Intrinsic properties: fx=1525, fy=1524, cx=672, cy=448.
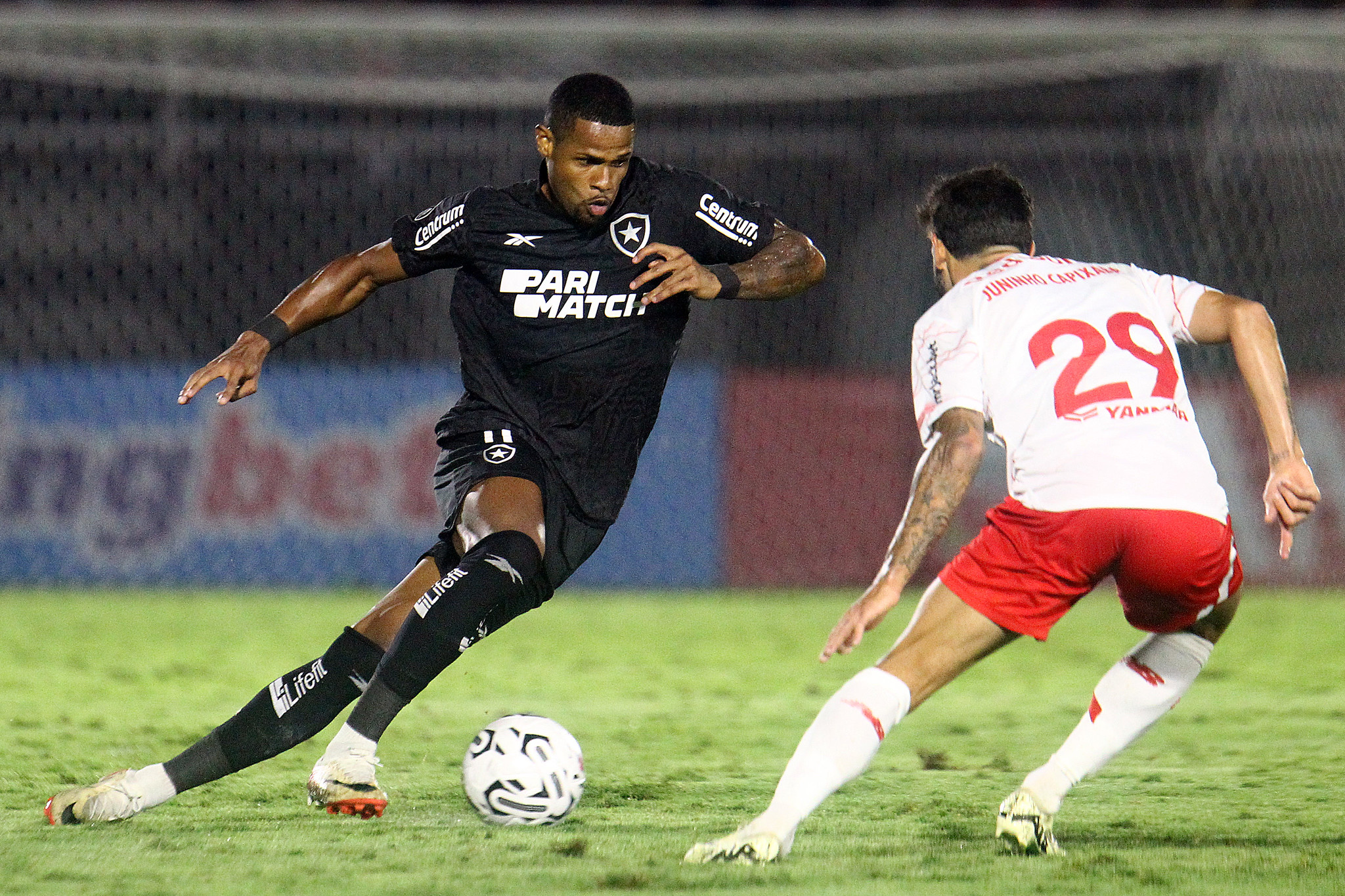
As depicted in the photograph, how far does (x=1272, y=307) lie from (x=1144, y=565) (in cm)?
858

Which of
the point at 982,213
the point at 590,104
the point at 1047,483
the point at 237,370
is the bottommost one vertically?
the point at 1047,483

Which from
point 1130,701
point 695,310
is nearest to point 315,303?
point 1130,701

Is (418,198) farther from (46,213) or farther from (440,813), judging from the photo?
(440,813)

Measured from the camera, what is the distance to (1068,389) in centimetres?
366

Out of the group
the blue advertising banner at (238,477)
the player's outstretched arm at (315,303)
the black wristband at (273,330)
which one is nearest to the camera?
the player's outstretched arm at (315,303)

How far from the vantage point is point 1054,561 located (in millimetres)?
3600

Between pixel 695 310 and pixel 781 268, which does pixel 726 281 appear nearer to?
pixel 781 268

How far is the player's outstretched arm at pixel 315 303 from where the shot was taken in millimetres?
4285

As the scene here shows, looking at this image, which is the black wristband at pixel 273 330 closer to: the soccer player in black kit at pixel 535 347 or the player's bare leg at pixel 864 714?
the soccer player in black kit at pixel 535 347

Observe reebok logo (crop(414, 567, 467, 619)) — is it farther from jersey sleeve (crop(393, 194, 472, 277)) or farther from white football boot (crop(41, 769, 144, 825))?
jersey sleeve (crop(393, 194, 472, 277))

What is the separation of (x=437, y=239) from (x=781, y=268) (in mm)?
1048

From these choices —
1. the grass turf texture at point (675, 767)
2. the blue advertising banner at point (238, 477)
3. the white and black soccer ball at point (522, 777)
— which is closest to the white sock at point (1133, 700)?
the grass turf texture at point (675, 767)

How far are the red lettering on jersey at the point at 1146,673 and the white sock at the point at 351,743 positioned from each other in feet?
6.66

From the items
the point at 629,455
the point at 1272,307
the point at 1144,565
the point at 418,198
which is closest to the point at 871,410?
the point at 1272,307
